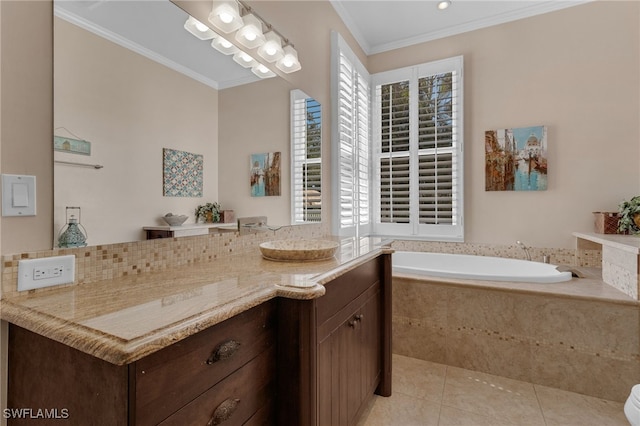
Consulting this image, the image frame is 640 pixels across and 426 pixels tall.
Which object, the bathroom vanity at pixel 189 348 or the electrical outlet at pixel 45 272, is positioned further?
the electrical outlet at pixel 45 272

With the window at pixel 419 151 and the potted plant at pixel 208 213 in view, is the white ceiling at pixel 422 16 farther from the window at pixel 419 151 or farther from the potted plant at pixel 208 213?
the potted plant at pixel 208 213

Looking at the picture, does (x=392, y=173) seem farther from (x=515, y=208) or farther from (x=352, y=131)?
(x=515, y=208)

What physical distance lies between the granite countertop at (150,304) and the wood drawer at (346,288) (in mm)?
90

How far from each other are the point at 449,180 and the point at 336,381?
270 centimetres

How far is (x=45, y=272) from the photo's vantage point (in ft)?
2.82

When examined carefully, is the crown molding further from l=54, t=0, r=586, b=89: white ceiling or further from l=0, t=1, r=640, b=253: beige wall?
l=0, t=1, r=640, b=253: beige wall

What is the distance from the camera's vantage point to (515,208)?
308 centimetres

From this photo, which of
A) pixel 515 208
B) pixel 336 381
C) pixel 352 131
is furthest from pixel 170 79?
pixel 515 208

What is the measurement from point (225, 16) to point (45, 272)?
4.36 ft

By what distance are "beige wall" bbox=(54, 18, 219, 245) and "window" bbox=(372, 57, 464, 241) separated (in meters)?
2.72

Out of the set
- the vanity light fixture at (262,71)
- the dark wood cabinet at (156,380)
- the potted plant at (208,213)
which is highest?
the vanity light fixture at (262,71)

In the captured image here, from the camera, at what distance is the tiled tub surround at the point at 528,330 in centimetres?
185

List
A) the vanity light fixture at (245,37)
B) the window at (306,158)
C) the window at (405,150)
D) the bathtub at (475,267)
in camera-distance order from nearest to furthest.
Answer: the vanity light fixture at (245,37) → the window at (306,158) → the bathtub at (475,267) → the window at (405,150)

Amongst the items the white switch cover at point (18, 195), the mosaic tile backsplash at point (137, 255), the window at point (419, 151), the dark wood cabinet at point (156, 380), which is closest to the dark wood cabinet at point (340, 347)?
the dark wood cabinet at point (156, 380)
